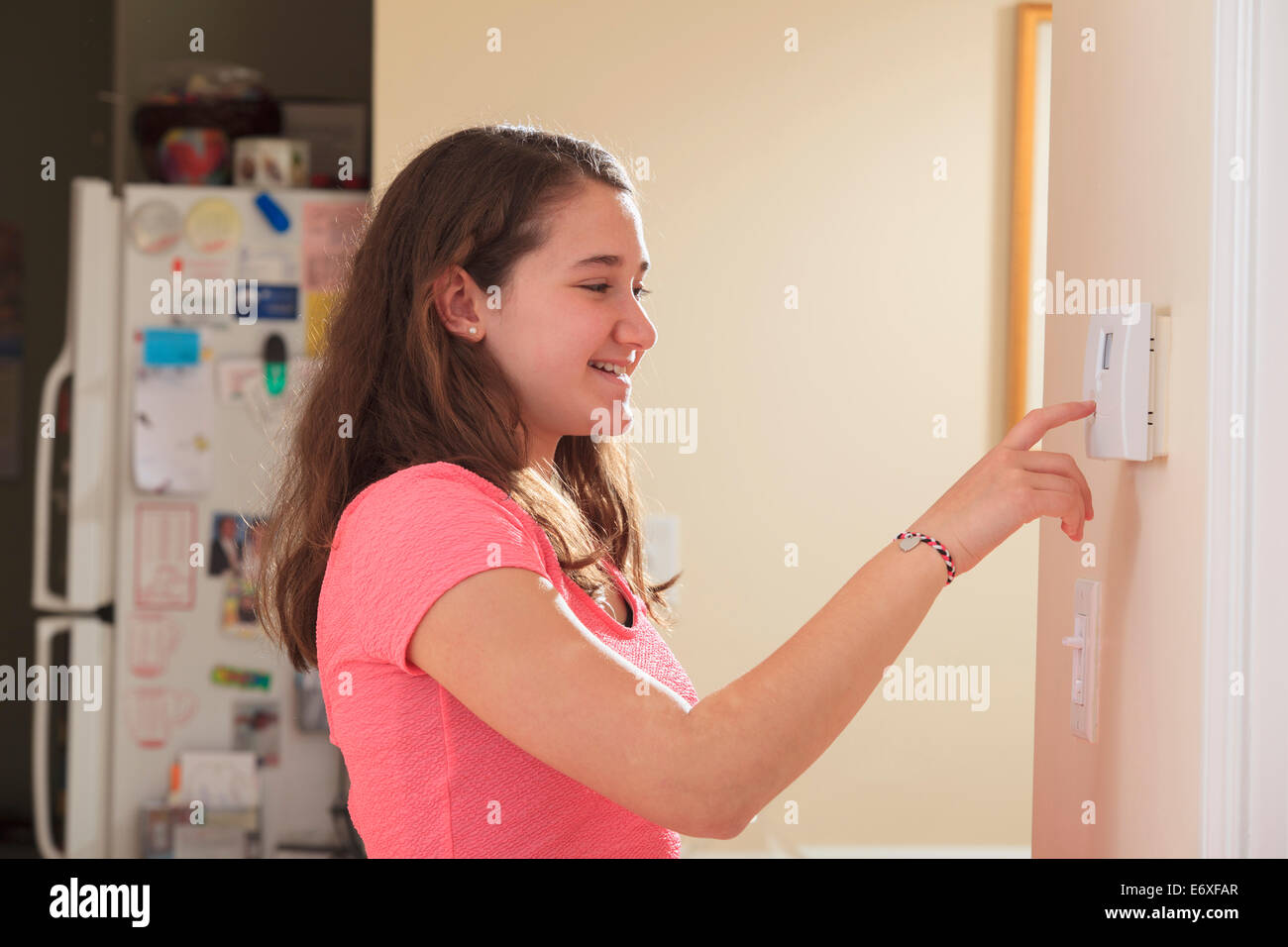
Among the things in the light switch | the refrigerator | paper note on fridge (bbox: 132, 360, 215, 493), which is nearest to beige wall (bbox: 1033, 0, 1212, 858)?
the light switch

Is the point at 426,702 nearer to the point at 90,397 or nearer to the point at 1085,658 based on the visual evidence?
the point at 1085,658

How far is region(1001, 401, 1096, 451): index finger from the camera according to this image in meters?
0.90

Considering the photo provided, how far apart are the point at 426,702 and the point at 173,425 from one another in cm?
198

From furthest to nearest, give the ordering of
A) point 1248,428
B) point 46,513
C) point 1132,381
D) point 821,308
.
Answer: point 46,513 < point 821,308 < point 1132,381 < point 1248,428

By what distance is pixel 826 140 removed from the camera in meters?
2.56

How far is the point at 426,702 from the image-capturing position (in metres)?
0.89

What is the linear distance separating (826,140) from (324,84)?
1.73 meters

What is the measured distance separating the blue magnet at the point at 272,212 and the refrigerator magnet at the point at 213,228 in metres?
0.07

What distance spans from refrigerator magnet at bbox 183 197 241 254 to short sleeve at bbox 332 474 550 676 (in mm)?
1926

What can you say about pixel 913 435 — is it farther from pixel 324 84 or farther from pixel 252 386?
pixel 324 84

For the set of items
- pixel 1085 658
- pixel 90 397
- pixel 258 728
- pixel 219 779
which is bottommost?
pixel 219 779

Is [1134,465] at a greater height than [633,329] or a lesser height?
lesser

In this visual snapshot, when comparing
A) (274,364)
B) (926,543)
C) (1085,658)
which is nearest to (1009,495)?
(926,543)
